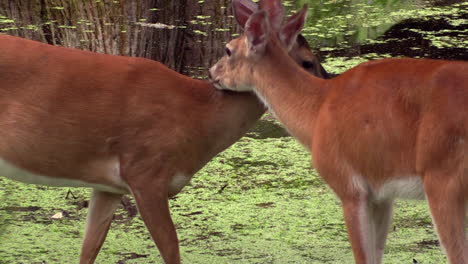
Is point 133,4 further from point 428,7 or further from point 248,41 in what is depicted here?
point 248,41

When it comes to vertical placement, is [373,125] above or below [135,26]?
above

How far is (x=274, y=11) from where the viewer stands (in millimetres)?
5355

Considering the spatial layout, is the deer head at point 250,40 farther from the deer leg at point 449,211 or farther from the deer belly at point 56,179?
the deer leg at point 449,211

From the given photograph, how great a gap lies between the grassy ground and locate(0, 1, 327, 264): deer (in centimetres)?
39

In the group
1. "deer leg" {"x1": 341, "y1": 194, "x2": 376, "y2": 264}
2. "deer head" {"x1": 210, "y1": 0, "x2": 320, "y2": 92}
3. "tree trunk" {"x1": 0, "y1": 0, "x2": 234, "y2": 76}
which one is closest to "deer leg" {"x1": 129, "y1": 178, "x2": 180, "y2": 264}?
"deer head" {"x1": 210, "y1": 0, "x2": 320, "y2": 92}

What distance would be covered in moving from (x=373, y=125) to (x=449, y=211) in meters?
0.52

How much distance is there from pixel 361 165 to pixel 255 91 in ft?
2.54

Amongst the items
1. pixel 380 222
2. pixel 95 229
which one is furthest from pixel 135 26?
pixel 380 222

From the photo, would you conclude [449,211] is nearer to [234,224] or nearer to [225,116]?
[225,116]

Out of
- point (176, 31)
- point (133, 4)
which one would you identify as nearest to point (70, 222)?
point (176, 31)

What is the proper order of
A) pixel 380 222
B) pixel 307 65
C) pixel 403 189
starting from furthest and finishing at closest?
pixel 307 65 < pixel 380 222 < pixel 403 189

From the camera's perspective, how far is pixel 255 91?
521cm

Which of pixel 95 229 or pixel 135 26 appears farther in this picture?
pixel 135 26

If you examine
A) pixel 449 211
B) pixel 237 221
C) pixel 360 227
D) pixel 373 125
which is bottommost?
pixel 237 221
